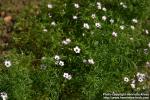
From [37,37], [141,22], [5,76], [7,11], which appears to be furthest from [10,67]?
[141,22]

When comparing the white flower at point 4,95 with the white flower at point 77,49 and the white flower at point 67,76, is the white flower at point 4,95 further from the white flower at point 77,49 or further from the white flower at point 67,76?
the white flower at point 77,49

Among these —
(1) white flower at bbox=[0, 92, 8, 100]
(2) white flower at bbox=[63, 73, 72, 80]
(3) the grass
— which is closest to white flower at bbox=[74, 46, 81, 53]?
(3) the grass

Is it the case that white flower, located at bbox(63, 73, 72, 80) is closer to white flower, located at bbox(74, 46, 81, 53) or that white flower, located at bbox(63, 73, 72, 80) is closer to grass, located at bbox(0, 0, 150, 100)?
grass, located at bbox(0, 0, 150, 100)

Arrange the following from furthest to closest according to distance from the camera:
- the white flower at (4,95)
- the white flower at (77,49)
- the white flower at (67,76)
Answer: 1. the white flower at (77,49)
2. the white flower at (67,76)
3. the white flower at (4,95)

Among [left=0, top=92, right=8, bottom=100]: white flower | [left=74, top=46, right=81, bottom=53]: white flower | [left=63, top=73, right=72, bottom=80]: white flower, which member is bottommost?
[left=0, top=92, right=8, bottom=100]: white flower

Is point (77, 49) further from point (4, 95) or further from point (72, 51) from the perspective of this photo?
point (4, 95)

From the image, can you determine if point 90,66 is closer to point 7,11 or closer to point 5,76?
point 5,76

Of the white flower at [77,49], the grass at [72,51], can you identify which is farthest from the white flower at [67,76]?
the white flower at [77,49]

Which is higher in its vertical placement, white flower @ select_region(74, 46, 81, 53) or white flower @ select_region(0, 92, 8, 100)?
white flower @ select_region(74, 46, 81, 53)

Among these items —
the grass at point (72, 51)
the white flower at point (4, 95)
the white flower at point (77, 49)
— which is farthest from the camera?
the white flower at point (77, 49)

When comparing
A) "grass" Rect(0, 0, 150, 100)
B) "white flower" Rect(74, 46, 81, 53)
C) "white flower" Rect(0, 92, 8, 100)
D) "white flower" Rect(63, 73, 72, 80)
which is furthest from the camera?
"white flower" Rect(74, 46, 81, 53)

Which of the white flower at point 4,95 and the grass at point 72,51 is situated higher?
the grass at point 72,51
